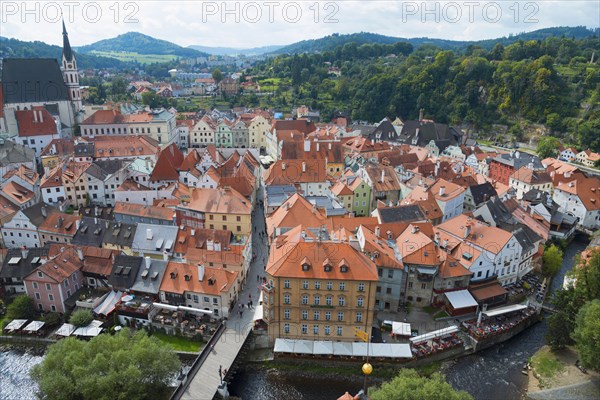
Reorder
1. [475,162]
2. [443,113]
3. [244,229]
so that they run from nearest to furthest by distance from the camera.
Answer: [244,229]
[475,162]
[443,113]

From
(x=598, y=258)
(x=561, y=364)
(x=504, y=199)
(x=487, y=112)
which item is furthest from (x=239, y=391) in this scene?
(x=487, y=112)

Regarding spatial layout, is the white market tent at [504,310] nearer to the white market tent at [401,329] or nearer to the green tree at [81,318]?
the white market tent at [401,329]

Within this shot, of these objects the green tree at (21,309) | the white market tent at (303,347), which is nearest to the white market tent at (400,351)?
the white market tent at (303,347)

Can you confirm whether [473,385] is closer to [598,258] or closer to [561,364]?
[561,364]

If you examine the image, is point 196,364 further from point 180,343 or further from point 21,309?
point 21,309

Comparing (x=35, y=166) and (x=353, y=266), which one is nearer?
(x=353, y=266)

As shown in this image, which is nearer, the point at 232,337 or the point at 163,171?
the point at 232,337

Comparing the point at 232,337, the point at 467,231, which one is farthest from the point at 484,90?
the point at 232,337
